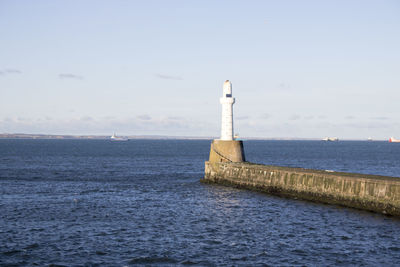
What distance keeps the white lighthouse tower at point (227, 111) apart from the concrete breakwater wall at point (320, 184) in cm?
339

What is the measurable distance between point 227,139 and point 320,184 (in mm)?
16908

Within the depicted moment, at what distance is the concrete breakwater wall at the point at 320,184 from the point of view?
2842 cm

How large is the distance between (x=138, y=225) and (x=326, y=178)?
15.2 meters

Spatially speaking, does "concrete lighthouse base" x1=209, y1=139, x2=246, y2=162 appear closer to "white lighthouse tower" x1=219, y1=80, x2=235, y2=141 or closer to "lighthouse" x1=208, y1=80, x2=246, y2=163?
"lighthouse" x1=208, y1=80, x2=246, y2=163

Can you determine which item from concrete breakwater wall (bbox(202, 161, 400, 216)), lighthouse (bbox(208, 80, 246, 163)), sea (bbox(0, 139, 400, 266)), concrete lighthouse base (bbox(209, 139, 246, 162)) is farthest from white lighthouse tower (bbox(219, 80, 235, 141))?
sea (bbox(0, 139, 400, 266))

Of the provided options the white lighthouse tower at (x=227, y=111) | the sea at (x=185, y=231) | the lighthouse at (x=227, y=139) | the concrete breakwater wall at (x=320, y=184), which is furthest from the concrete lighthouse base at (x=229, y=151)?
the sea at (x=185, y=231)

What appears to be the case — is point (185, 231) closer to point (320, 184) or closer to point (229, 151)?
point (320, 184)

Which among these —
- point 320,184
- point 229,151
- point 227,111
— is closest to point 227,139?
point 229,151

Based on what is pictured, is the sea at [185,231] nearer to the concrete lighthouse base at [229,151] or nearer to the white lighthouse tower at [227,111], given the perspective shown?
the concrete lighthouse base at [229,151]

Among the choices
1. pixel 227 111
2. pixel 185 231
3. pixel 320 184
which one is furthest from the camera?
pixel 227 111

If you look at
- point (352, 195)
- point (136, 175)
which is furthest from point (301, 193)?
point (136, 175)

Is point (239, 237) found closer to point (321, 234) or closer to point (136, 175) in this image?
point (321, 234)

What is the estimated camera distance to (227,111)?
161ft

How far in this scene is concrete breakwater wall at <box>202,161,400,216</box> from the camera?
93.2 feet
